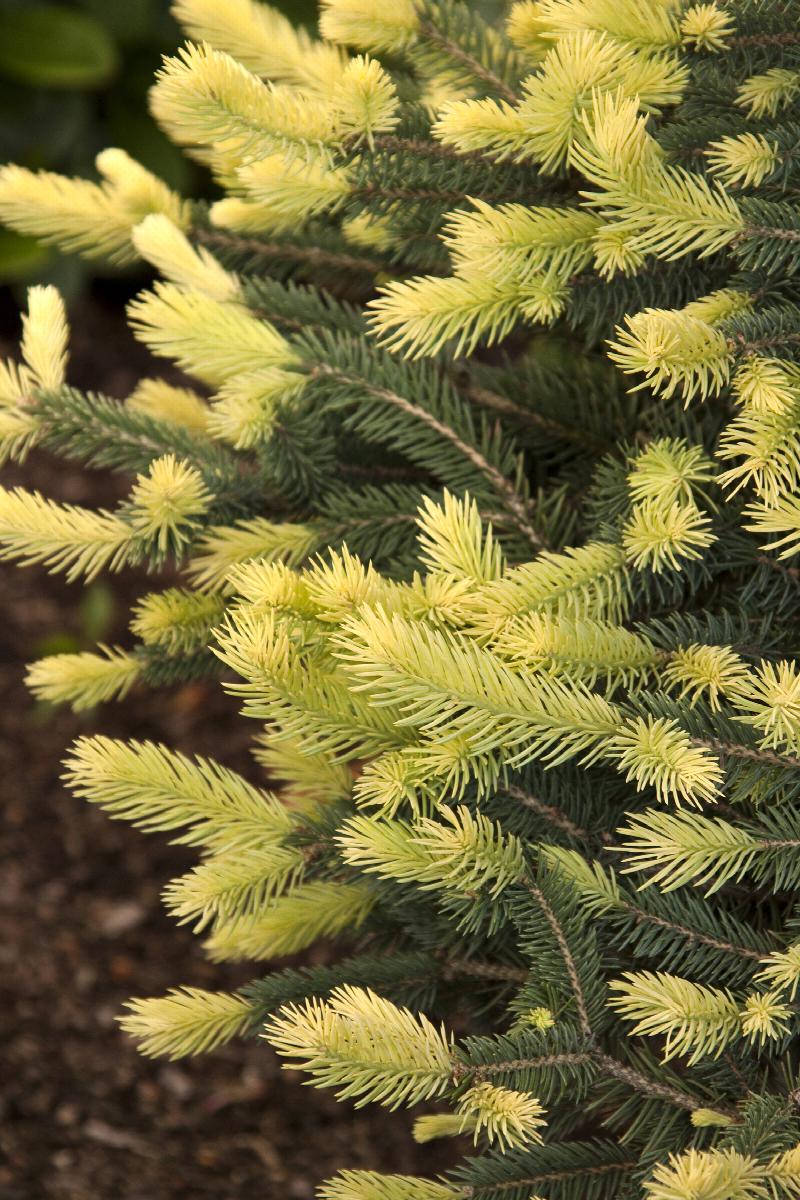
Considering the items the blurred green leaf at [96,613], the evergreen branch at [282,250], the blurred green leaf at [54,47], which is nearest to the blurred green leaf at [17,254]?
the blurred green leaf at [54,47]

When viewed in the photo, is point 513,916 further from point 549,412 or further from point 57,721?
point 57,721

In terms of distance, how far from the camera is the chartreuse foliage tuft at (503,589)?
0.85m

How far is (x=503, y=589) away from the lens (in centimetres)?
91

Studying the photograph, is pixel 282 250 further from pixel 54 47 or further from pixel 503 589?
pixel 54 47

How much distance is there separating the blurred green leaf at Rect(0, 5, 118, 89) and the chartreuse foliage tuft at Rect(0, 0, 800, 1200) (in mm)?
1567

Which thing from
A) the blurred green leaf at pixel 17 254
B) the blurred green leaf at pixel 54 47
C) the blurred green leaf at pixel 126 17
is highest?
the blurred green leaf at pixel 126 17

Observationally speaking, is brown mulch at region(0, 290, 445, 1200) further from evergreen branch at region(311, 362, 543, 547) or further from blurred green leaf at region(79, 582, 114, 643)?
evergreen branch at region(311, 362, 543, 547)

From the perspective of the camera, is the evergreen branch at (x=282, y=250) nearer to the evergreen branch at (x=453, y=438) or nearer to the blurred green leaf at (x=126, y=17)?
the evergreen branch at (x=453, y=438)

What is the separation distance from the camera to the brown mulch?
1504 mm

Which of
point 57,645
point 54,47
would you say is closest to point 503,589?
point 57,645

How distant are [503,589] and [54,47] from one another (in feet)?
7.52

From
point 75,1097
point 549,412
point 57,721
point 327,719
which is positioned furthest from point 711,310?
point 57,721

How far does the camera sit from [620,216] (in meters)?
0.93

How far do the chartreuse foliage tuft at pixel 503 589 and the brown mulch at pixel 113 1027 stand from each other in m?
0.49
